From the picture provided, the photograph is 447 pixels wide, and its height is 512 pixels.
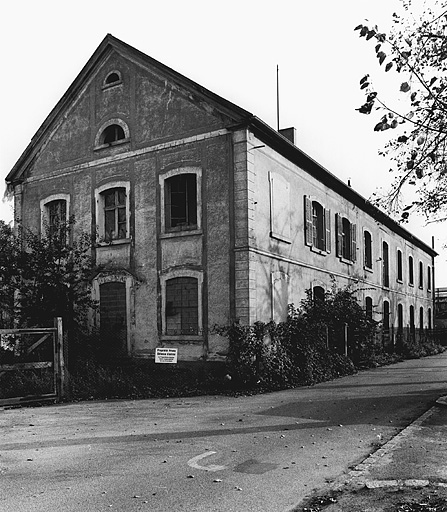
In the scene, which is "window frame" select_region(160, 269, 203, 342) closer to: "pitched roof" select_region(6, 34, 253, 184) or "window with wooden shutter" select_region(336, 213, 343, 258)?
"pitched roof" select_region(6, 34, 253, 184)

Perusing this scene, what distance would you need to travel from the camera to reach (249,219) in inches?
600

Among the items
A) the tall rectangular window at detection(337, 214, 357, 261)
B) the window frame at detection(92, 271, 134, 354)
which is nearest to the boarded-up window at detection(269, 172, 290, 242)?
the window frame at detection(92, 271, 134, 354)

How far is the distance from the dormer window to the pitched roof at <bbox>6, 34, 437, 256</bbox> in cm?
64

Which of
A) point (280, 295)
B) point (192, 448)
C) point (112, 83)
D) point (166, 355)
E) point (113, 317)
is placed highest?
point (112, 83)

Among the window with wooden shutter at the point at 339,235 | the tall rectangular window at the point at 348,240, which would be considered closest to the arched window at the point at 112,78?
the window with wooden shutter at the point at 339,235

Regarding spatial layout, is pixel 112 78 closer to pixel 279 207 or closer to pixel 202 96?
pixel 202 96

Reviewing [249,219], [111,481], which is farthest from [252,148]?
[111,481]

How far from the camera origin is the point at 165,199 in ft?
54.4

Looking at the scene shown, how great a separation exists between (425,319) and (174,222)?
88.1 feet

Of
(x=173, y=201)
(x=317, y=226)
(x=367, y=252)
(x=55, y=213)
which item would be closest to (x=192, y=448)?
(x=173, y=201)

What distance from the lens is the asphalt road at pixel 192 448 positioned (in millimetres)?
5641

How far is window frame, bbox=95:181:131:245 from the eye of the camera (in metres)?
17.4

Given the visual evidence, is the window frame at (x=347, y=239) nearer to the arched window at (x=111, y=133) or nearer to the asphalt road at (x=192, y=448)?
the arched window at (x=111, y=133)

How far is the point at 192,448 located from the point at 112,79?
44.9 feet
